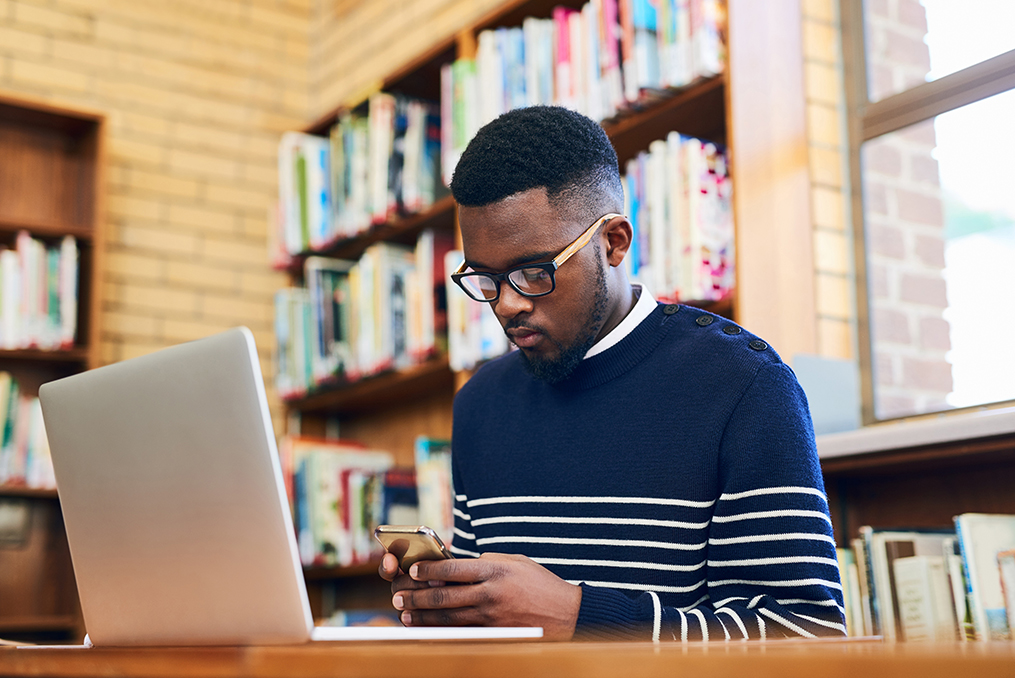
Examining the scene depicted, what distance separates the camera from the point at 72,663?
76cm

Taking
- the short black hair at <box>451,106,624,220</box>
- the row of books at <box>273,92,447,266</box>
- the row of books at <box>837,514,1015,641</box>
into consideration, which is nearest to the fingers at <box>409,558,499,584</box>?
the short black hair at <box>451,106,624,220</box>

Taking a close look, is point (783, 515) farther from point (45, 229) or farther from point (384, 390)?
point (45, 229)

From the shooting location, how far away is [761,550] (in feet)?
3.62

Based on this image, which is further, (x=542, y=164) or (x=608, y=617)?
(x=542, y=164)

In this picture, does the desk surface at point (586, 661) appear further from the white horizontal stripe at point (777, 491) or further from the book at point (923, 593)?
the book at point (923, 593)

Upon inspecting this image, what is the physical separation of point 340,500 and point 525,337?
1769mm

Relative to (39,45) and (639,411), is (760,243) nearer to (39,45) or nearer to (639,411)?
(639,411)

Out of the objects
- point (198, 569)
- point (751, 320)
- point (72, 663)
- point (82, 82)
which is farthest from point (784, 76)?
point (82, 82)

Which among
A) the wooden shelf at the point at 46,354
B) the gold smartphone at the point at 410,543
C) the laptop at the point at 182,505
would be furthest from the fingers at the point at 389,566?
the wooden shelf at the point at 46,354

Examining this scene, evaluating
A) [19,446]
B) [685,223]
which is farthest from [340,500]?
[685,223]

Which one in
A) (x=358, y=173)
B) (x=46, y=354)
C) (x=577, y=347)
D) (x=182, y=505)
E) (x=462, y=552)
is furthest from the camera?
(x=358, y=173)

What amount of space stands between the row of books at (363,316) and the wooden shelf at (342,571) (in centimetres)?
56

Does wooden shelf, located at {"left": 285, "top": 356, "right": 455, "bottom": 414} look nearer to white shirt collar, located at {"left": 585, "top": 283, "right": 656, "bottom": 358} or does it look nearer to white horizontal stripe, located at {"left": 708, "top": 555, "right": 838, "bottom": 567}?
white shirt collar, located at {"left": 585, "top": 283, "right": 656, "bottom": 358}

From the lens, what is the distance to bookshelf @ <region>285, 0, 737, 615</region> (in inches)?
90.8
